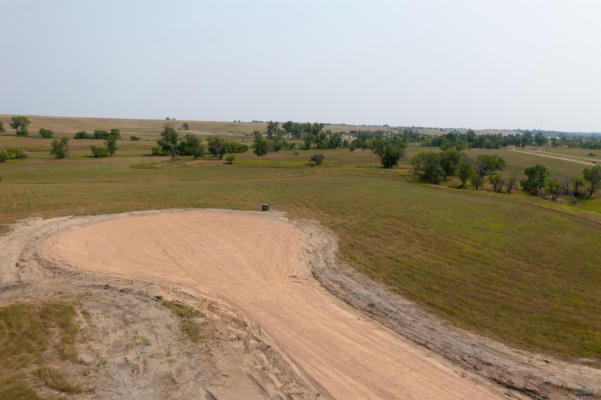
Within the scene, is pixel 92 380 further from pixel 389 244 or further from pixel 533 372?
pixel 389 244

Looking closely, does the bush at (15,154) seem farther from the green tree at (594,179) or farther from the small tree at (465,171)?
the green tree at (594,179)

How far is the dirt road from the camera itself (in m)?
10.5

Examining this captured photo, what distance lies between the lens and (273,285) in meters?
16.9

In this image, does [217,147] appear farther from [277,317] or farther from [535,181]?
[277,317]

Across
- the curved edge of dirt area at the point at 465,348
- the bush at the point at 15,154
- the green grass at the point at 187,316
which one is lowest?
the curved edge of dirt area at the point at 465,348

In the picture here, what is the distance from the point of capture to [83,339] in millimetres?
10984

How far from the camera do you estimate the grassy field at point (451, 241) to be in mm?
14523

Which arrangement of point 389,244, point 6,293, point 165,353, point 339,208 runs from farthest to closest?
point 339,208, point 389,244, point 6,293, point 165,353

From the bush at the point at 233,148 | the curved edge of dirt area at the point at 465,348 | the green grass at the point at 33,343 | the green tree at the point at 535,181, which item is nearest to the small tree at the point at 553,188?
the green tree at the point at 535,181

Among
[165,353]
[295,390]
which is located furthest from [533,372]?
[165,353]

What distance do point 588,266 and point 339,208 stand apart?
62.0 ft

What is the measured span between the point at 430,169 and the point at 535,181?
18.1 metres

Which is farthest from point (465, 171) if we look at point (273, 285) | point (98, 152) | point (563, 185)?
point (98, 152)

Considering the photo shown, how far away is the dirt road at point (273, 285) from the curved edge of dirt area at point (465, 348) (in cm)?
63
